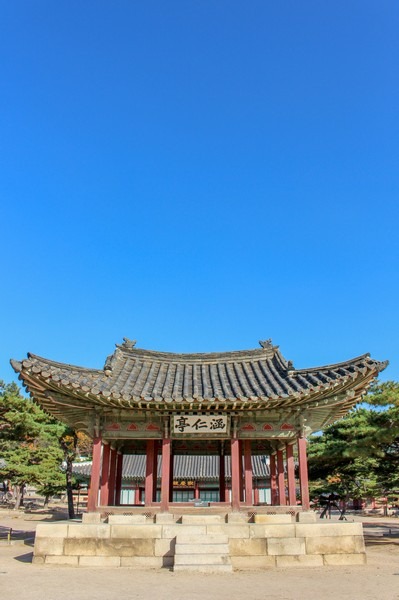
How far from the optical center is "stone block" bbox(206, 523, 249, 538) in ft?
38.1

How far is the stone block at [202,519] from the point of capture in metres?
12.2

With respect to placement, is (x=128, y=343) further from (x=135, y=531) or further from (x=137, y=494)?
(x=137, y=494)

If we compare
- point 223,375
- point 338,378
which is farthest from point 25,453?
point 338,378

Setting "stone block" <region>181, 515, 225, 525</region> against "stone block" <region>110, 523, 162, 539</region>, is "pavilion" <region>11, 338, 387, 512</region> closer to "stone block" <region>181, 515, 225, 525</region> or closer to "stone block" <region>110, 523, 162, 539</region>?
"stone block" <region>181, 515, 225, 525</region>

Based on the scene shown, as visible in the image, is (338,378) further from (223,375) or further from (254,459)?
(254,459)

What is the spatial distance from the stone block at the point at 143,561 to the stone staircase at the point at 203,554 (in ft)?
2.17

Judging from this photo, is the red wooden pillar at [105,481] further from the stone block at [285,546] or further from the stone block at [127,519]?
the stone block at [285,546]

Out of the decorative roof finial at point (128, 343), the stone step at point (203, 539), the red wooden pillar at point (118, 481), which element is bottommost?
the stone step at point (203, 539)

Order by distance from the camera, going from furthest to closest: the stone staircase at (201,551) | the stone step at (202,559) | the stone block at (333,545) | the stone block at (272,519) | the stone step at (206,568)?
1. the stone block at (272,519)
2. the stone block at (333,545)
3. the stone step at (202,559)
4. the stone staircase at (201,551)
5. the stone step at (206,568)

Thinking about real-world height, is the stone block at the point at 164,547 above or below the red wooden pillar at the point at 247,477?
below

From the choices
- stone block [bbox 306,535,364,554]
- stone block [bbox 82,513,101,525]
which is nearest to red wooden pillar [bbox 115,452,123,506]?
stone block [bbox 82,513,101,525]

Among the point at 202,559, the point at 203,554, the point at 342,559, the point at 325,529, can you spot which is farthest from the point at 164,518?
the point at 342,559

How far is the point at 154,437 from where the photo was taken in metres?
13.2

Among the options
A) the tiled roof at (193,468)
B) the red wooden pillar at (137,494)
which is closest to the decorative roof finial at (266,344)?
the tiled roof at (193,468)
